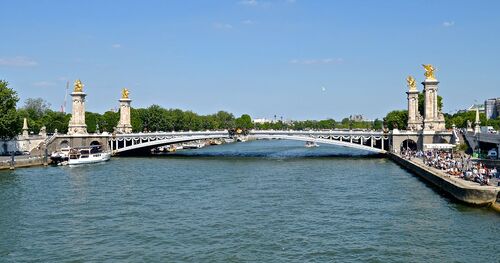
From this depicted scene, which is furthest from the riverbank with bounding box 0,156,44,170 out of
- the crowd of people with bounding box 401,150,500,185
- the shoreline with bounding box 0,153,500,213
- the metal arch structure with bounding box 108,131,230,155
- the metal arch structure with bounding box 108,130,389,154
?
the crowd of people with bounding box 401,150,500,185

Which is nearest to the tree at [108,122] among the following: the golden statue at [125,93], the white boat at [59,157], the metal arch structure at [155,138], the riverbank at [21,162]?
the golden statue at [125,93]

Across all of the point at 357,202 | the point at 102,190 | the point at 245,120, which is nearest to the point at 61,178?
the point at 102,190

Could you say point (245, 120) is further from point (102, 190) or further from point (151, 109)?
point (102, 190)

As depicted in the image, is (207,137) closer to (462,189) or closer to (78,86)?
(78,86)

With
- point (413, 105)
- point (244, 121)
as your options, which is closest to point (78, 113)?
point (413, 105)

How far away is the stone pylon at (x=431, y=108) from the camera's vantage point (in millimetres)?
62094

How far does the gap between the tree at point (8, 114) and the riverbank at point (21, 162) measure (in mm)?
3953

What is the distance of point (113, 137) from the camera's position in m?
69.2

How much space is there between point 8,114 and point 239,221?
37.3m

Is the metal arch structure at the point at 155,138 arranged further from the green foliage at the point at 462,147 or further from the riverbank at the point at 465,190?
the riverbank at the point at 465,190

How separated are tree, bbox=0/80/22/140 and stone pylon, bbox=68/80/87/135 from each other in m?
12.5

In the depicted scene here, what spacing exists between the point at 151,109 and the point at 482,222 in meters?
90.2

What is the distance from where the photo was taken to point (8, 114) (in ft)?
181

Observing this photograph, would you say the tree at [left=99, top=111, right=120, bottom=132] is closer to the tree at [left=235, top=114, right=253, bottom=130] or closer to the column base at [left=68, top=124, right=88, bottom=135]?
the column base at [left=68, top=124, right=88, bottom=135]
